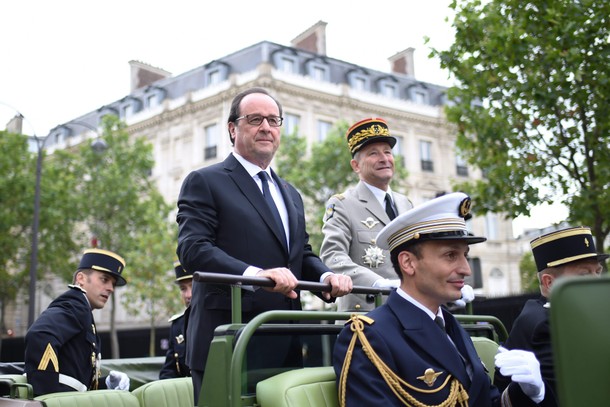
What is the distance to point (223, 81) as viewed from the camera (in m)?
39.0

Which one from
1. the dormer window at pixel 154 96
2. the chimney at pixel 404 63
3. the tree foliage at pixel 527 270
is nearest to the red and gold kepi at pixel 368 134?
the dormer window at pixel 154 96

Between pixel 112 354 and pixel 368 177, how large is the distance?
27710 mm

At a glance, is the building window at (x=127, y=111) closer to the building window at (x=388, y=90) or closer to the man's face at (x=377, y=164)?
the building window at (x=388, y=90)

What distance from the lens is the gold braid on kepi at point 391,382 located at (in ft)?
A: 9.25

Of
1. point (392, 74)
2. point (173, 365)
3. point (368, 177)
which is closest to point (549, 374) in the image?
point (368, 177)

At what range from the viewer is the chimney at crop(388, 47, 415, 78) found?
159ft

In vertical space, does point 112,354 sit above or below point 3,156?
below

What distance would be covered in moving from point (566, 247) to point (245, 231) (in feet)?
5.58

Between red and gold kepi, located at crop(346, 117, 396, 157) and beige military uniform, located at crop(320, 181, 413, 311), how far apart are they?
293 millimetres

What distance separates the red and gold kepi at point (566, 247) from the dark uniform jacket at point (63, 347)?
3283mm

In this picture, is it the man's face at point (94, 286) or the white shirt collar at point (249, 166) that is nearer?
the white shirt collar at point (249, 166)

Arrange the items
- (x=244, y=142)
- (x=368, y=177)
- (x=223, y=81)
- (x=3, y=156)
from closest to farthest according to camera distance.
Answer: (x=244, y=142) < (x=368, y=177) < (x=3, y=156) < (x=223, y=81)

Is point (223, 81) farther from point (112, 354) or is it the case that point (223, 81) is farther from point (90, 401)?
point (90, 401)

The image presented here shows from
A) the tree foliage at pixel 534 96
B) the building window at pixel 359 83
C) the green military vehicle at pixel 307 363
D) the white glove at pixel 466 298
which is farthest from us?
the building window at pixel 359 83
